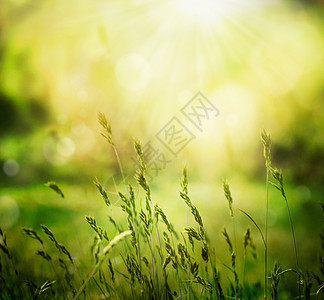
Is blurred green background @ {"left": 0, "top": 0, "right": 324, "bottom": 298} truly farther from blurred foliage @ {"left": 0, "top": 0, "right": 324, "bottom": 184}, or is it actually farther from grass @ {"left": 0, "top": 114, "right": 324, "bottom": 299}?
grass @ {"left": 0, "top": 114, "right": 324, "bottom": 299}

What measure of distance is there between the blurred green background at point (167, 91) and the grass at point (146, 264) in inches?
150

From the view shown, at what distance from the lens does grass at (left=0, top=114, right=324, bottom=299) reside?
3.85 feet

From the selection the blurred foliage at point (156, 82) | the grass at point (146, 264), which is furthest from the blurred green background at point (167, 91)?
the grass at point (146, 264)

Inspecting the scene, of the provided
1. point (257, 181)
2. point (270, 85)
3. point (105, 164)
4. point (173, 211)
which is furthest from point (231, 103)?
point (173, 211)

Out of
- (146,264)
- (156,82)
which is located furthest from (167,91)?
(146,264)

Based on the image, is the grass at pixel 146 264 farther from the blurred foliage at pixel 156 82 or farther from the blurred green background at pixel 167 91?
the blurred foliage at pixel 156 82

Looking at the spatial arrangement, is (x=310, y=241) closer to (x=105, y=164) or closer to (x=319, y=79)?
(x=105, y=164)

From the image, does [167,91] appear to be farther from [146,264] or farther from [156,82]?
[146,264]

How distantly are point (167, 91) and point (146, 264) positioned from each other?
8033 millimetres

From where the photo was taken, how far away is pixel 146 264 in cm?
127

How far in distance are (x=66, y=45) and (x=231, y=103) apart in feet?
21.9

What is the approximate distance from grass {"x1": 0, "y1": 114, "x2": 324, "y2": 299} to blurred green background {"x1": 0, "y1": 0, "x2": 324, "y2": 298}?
3.81 meters

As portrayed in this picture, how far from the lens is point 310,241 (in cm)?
264

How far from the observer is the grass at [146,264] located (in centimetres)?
117
